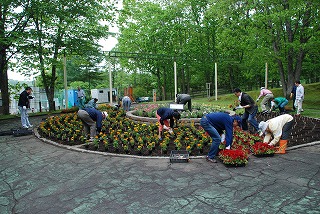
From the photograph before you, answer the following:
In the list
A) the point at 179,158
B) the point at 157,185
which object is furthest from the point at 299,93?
the point at 157,185

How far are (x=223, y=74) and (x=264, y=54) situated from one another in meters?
24.4

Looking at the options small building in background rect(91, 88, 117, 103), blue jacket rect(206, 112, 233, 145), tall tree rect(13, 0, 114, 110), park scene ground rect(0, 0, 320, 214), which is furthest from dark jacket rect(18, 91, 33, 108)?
small building in background rect(91, 88, 117, 103)

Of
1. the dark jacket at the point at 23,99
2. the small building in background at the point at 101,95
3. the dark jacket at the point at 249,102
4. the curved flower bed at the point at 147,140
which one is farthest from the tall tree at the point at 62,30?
the small building in background at the point at 101,95

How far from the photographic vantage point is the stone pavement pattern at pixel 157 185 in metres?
4.02

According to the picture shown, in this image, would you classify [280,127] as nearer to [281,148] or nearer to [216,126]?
[281,148]

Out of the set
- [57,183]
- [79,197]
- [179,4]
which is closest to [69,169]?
[57,183]

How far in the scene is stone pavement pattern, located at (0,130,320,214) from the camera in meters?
4.02

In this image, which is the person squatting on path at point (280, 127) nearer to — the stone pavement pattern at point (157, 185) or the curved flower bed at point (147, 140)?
the stone pavement pattern at point (157, 185)

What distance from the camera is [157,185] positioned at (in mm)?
4867

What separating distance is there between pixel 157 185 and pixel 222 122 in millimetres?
2320

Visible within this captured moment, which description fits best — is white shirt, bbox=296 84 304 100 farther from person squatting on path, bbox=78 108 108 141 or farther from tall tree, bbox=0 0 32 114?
tall tree, bbox=0 0 32 114

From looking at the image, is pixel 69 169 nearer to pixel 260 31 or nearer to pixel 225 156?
pixel 225 156

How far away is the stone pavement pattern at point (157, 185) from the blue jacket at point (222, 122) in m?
0.82

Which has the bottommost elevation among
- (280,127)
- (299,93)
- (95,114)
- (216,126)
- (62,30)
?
(280,127)
